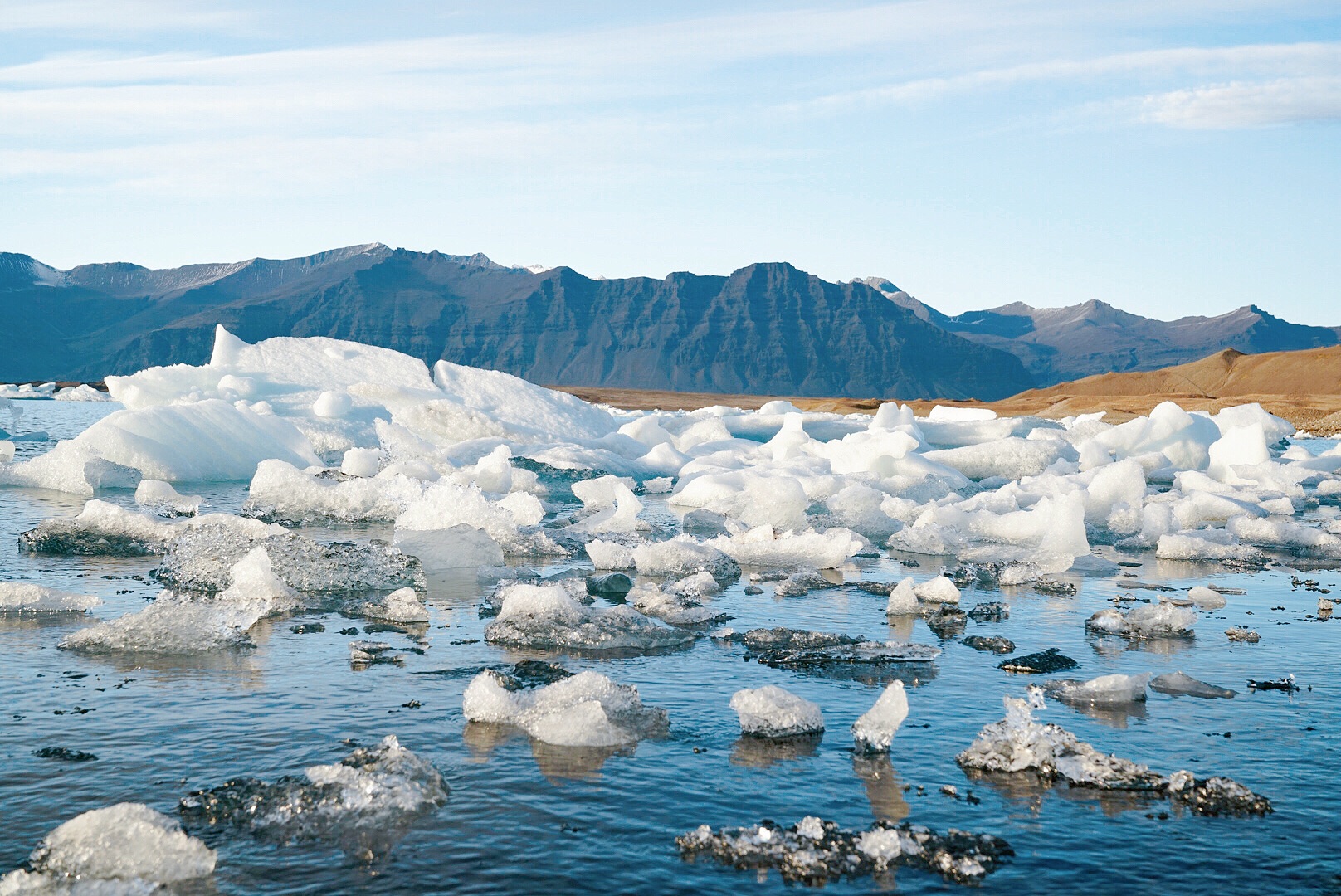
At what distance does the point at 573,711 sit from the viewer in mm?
6312

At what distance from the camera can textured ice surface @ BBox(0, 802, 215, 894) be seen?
440 centimetres

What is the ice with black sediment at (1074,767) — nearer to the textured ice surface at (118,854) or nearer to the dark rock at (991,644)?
the dark rock at (991,644)

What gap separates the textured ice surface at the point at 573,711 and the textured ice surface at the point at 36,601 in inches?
165

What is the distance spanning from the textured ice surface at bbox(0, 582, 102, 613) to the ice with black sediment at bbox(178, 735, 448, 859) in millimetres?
4605

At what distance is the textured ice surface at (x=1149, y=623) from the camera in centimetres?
934

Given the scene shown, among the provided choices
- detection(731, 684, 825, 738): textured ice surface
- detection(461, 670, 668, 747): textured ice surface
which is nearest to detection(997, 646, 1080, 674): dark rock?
detection(731, 684, 825, 738): textured ice surface

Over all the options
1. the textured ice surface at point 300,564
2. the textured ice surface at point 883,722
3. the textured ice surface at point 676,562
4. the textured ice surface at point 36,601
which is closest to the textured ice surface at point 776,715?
the textured ice surface at point 883,722

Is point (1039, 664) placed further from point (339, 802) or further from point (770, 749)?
point (339, 802)

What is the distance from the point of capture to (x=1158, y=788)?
561 centimetres

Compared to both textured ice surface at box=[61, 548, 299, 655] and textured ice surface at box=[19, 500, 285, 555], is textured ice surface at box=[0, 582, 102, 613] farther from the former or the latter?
textured ice surface at box=[19, 500, 285, 555]

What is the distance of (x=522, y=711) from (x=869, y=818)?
86.5 inches

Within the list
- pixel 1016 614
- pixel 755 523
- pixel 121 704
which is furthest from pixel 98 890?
pixel 755 523

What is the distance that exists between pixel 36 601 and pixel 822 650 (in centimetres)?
612

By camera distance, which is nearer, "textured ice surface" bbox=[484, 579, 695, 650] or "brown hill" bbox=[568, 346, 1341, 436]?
"textured ice surface" bbox=[484, 579, 695, 650]
